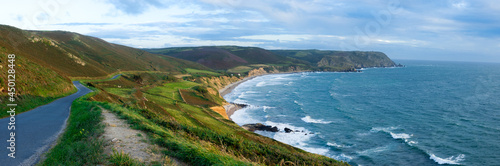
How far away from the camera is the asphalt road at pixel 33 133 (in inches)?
450

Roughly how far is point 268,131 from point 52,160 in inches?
1515

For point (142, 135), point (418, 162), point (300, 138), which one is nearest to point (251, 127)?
point (300, 138)

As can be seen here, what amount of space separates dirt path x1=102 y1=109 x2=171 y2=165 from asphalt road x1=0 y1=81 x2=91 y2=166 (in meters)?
2.96

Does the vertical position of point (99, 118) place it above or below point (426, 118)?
above

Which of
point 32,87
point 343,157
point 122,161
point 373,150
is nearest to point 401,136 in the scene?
point 373,150

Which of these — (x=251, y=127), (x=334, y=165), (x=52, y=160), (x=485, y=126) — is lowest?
(x=251, y=127)

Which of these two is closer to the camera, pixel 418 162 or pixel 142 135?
pixel 142 135

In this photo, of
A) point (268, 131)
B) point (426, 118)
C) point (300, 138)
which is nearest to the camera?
point (300, 138)

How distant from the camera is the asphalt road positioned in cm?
1143

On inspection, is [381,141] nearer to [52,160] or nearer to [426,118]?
[426,118]

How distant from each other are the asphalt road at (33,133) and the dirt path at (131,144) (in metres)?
2.96

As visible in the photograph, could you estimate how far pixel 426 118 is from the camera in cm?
5441

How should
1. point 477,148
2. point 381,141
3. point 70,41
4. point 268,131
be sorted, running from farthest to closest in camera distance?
point 70,41 → point 268,131 → point 381,141 → point 477,148

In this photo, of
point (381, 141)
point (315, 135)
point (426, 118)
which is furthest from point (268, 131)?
point (426, 118)
